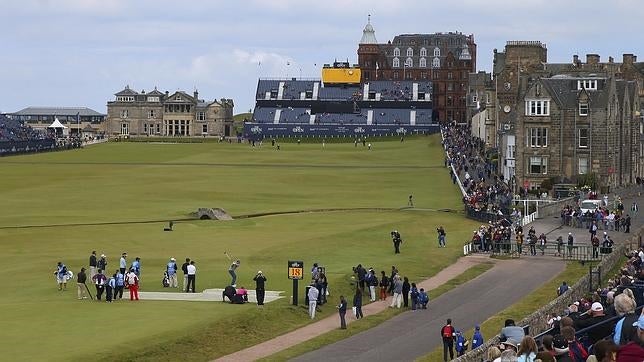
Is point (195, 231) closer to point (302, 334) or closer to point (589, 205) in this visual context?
point (589, 205)

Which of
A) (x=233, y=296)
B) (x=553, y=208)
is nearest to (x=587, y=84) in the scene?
(x=553, y=208)

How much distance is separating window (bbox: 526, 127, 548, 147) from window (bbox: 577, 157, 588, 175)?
2833 millimetres

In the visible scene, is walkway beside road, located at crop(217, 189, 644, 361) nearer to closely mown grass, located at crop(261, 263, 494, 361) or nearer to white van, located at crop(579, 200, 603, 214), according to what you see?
closely mown grass, located at crop(261, 263, 494, 361)

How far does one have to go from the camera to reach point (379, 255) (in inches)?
2373

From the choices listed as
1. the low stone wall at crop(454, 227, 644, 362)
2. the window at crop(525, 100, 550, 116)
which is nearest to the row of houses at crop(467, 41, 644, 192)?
the window at crop(525, 100, 550, 116)

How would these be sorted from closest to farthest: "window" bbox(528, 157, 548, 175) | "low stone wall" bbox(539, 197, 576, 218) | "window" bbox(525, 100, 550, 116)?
"low stone wall" bbox(539, 197, 576, 218)
"window" bbox(525, 100, 550, 116)
"window" bbox(528, 157, 548, 175)

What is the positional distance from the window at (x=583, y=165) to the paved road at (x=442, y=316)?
38.5m

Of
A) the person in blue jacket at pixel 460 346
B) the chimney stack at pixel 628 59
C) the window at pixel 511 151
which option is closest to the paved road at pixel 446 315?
the person in blue jacket at pixel 460 346

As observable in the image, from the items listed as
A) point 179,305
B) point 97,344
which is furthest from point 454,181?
point 97,344

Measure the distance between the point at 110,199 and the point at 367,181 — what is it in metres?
28.9

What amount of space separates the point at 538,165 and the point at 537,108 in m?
4.34

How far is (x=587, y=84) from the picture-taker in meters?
95.8

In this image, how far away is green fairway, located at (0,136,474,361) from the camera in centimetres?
3778

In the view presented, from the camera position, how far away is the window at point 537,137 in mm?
95812
